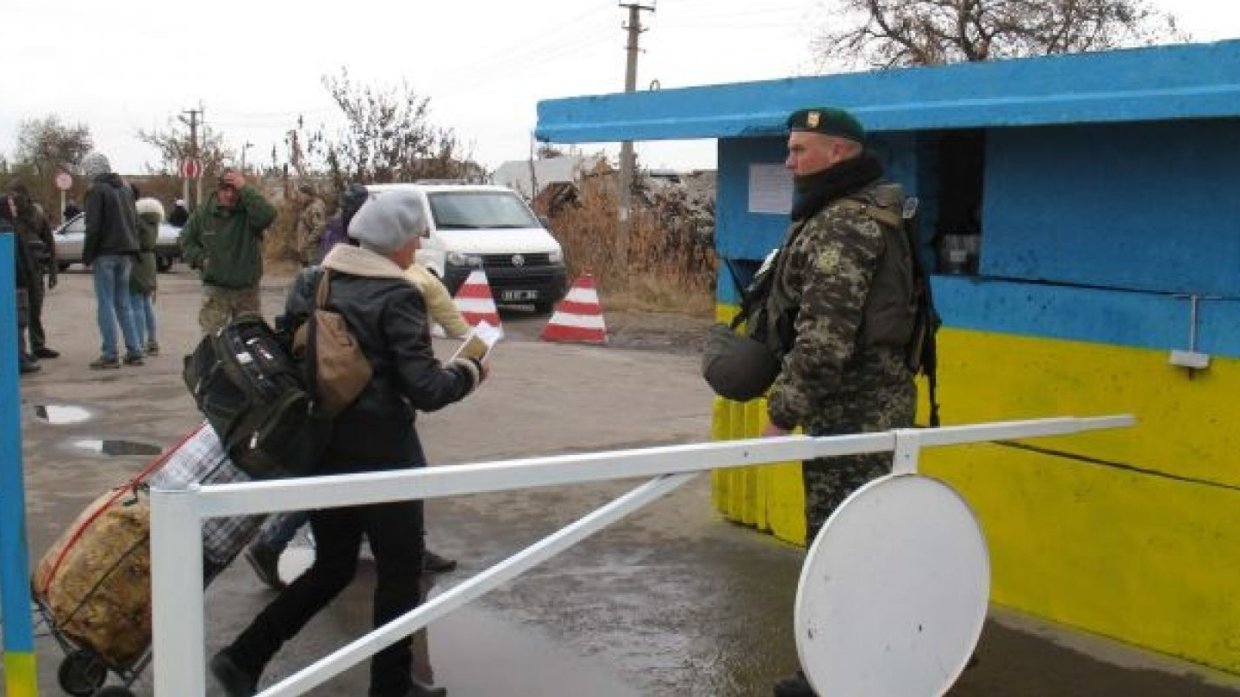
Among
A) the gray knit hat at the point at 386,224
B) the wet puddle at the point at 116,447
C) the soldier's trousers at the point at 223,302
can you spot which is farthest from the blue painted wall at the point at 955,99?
the soldier's trousers at the point at 223,302

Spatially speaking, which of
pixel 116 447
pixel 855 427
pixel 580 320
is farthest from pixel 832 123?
pixel 580 320

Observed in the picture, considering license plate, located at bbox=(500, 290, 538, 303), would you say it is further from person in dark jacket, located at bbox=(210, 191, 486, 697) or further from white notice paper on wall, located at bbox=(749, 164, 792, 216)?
person in dark jacket, located at bbox=(210, 191, 486, 697)

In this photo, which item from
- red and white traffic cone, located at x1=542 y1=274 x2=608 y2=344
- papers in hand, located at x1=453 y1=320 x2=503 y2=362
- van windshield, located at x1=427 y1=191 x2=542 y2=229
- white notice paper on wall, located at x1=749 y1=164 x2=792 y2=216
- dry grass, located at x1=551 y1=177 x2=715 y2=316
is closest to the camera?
papers in hand, located at x1=453 y1=320 x2=503 y2=362

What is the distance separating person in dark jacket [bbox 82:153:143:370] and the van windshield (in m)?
5.93

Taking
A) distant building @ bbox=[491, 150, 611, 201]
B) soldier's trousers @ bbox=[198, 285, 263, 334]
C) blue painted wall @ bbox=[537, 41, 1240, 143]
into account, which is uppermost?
distant building @ bbox=[491, 150, 611, 201]

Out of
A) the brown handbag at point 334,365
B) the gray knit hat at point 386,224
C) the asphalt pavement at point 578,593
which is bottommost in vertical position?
the asphalt pavement at point 578,593

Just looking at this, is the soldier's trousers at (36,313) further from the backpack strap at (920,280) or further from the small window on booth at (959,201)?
the backpack strap at (920,280)

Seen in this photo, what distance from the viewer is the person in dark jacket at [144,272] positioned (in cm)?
1120

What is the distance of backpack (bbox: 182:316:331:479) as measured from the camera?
3514 millimetres

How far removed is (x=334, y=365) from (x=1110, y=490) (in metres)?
2.72

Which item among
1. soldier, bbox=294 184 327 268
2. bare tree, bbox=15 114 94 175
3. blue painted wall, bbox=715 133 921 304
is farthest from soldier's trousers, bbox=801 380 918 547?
bare tree, bbox=15 114 94 175

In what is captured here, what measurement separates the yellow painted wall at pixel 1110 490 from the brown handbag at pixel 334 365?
7.99 feet

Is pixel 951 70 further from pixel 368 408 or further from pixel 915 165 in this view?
pixel 368 408

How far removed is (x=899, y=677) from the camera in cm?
331
